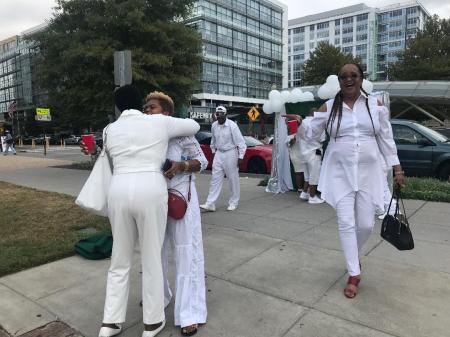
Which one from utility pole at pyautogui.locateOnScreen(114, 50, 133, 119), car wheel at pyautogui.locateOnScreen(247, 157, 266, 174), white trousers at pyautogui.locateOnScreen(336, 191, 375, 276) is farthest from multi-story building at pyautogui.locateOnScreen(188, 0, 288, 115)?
white trousers at pyautogui.locateOnScreen(336, 191, 375, 276)

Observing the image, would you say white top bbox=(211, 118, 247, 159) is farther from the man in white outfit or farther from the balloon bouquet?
the balloon bouquet

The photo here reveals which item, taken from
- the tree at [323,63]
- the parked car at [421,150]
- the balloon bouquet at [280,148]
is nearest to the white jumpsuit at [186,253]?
the balloon bouquet at [280,148]

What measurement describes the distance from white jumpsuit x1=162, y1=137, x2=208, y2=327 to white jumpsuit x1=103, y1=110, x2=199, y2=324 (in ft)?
0.54

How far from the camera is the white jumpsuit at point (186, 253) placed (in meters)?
3.04

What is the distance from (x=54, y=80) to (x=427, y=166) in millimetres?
12953

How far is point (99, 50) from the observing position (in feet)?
44.0

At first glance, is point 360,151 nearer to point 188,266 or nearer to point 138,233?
point 188,266

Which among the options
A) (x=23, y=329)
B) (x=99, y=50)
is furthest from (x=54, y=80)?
(x=23, y=329)

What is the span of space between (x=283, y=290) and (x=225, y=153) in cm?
386

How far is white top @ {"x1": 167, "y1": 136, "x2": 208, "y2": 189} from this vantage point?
304 cm

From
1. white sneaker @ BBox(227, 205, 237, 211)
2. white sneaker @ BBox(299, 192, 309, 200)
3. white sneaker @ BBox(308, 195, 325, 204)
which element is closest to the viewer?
white sneaker @ BBox(227, 205, 237, 211)

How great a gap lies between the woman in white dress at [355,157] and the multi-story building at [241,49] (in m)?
61.8

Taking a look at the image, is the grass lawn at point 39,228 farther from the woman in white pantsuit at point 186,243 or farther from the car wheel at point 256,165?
the car wheel at point 256,165

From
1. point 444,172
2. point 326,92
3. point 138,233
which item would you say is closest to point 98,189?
point 138,233
